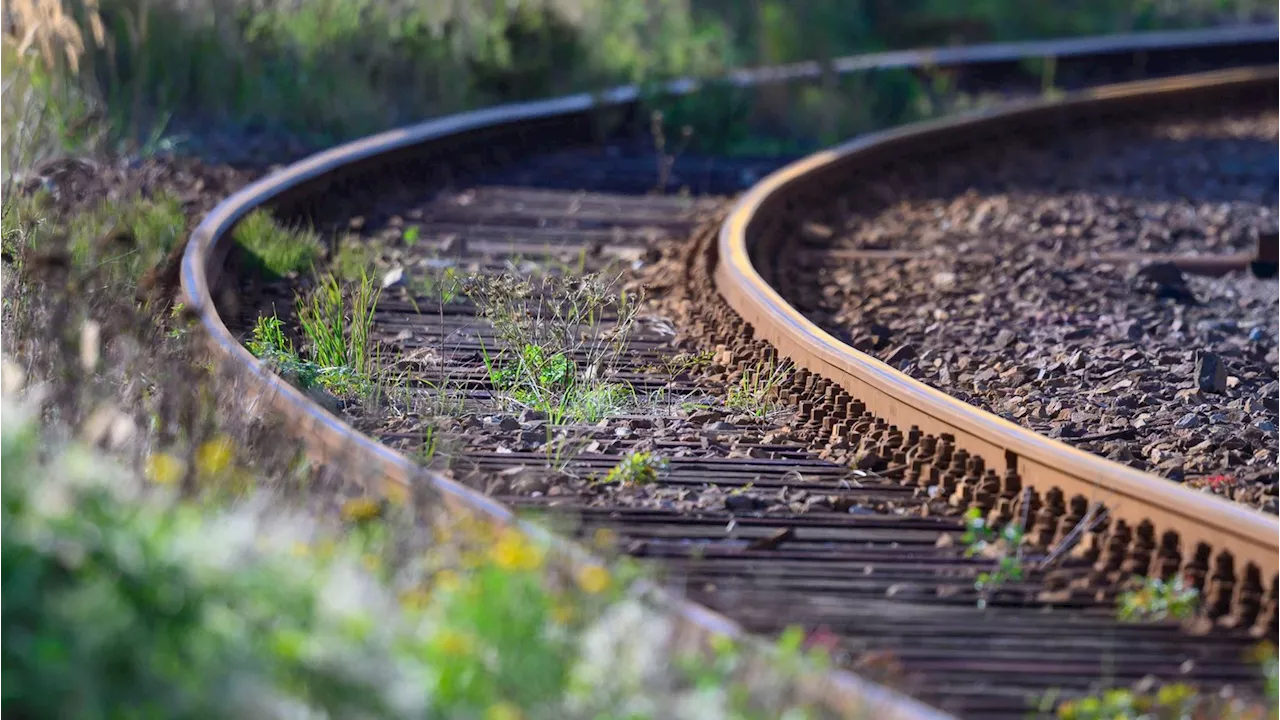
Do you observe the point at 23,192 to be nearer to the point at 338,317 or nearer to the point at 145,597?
the point at 338,317

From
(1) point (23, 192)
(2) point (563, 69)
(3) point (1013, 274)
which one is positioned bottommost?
(2) point (563, 69)

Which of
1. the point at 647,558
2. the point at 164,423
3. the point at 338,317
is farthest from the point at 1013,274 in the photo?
the point at 164,423

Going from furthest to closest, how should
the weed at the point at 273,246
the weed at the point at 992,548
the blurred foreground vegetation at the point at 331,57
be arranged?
the blurred foreground vegetation at the point at 331,57
the weed at the point at 273,246
the weed at the point at 992,548

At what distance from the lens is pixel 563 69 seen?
13820 millimetres

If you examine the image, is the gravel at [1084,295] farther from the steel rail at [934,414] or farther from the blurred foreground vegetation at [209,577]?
the blurred foreground vegetation at [209,577]

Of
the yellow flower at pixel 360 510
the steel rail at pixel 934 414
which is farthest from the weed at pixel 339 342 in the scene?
the yellow flower at pixel 360 510

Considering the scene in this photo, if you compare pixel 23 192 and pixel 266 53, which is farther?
pixel 266 53

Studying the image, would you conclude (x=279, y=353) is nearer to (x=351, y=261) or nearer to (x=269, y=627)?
(x=351, y=261)

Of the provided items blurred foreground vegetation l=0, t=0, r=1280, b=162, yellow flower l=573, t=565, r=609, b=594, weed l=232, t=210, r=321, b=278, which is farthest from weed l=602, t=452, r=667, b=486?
A: blurred foreground vegetation l=0, t=0, r=1280, b=162

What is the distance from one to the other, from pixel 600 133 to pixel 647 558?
810 cm

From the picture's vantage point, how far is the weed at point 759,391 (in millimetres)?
5785

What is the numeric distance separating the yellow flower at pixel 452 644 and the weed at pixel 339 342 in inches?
116

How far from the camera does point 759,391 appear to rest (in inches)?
232

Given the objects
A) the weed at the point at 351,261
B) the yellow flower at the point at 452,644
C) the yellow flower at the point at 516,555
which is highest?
the yellow flower at the point at 452,644
